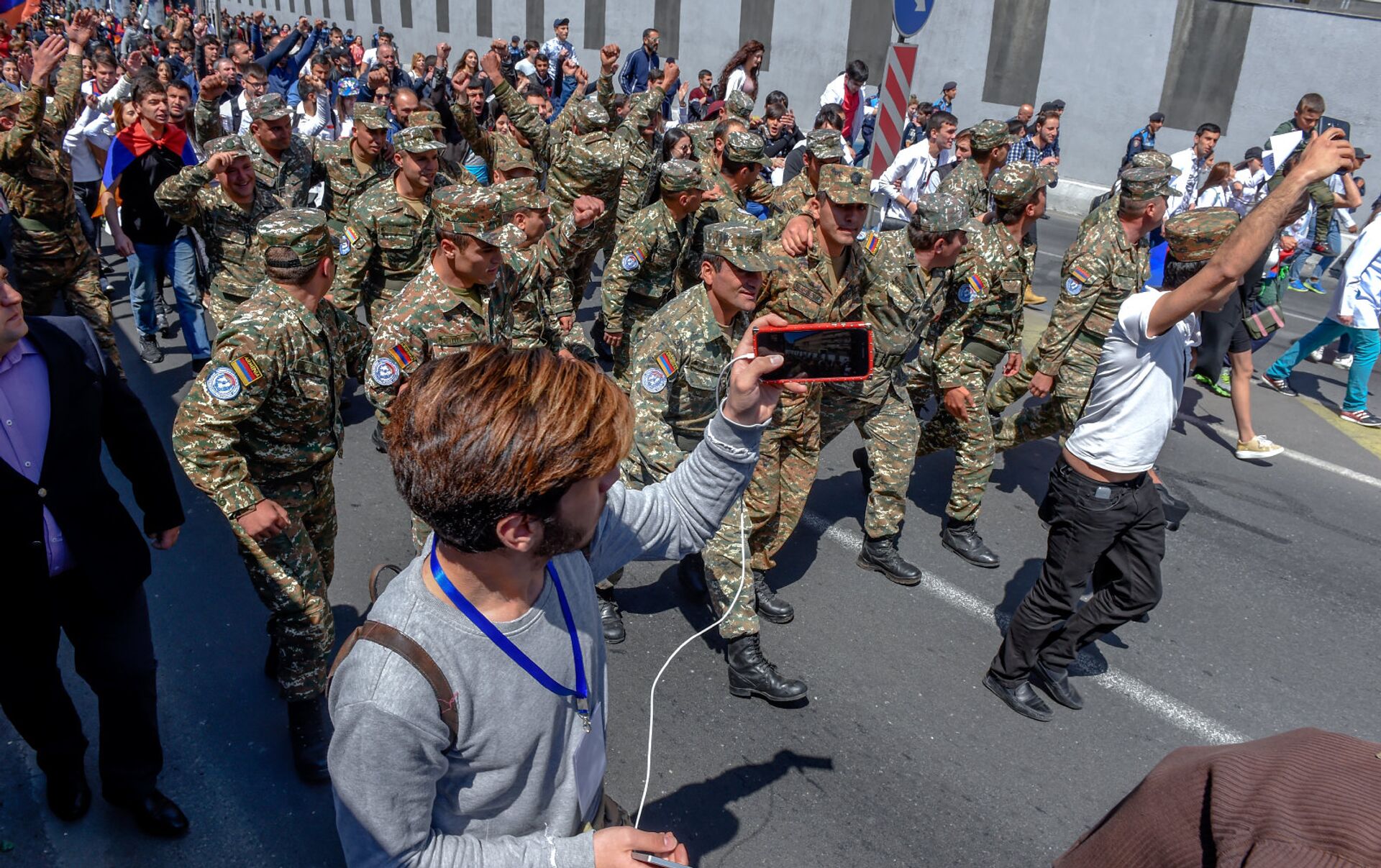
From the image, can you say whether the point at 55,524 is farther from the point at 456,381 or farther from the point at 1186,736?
the point at 1186,736

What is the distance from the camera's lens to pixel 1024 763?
4.03 m

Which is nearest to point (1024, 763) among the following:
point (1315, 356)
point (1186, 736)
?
point (1186, 736)

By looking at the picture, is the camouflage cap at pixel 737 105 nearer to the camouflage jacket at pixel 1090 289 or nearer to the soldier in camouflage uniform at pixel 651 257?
the soldier in camouflage uniform at pixel 651 257

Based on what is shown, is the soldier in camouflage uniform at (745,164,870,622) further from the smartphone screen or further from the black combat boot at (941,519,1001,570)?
the smartphone screen

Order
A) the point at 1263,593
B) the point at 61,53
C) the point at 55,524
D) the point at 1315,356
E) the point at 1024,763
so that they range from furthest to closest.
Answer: the point at 1315,356
the point at 61,53
the point at 1263,593
the point at 1024,763
the point at 55,524

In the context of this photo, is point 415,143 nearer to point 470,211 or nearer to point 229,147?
point 229,147

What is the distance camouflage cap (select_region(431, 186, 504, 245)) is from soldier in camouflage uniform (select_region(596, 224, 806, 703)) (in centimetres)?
82

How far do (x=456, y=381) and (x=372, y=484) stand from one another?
15.7 ft

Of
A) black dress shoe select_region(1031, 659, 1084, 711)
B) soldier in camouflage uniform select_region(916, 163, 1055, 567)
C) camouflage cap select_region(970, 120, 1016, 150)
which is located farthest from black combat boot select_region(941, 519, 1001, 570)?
camouflage cap select_region(970, 120, 1016, 150)

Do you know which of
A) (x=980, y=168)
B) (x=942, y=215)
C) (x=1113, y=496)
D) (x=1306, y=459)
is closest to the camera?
(x=1113, y=496)

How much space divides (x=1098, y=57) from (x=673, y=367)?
1769 cm

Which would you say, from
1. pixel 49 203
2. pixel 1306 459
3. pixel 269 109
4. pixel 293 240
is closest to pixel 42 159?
pixel 49 203

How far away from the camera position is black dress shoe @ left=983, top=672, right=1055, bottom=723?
4301 mm

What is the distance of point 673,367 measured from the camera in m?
4.25
